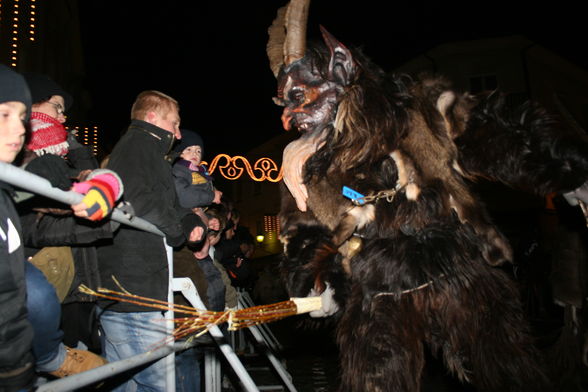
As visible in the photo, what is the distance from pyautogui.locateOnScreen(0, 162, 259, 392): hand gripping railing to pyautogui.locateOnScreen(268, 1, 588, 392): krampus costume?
1.72ft

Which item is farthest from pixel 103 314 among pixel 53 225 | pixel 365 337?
pixel 365 337

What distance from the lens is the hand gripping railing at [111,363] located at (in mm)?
1233

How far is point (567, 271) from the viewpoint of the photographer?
3574mm

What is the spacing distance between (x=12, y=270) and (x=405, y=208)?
173cm

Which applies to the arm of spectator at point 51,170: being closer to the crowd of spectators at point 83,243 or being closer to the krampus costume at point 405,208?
the crowd of spectators at point 83,243

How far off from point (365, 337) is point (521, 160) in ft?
4.00

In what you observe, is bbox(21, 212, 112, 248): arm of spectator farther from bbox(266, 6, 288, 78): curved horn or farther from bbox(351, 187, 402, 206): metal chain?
bbox(266, 6, 288, 78): curved horn

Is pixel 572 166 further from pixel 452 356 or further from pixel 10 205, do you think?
pixel 10 205

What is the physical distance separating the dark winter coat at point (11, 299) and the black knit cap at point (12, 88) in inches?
12.4

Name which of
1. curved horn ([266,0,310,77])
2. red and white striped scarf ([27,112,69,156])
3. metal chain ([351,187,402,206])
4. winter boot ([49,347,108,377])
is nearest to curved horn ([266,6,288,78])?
curved horn ([266,0,310,77])

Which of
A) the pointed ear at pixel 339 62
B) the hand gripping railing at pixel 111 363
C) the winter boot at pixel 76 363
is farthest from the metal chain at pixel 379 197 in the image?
the winter boot at pixel 76 363

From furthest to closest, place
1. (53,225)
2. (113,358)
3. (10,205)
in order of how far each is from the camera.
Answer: (113,358) < (53,225) < (10,205)

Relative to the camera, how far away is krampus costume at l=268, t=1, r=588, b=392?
2023mm

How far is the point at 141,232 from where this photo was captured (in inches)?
90.5
